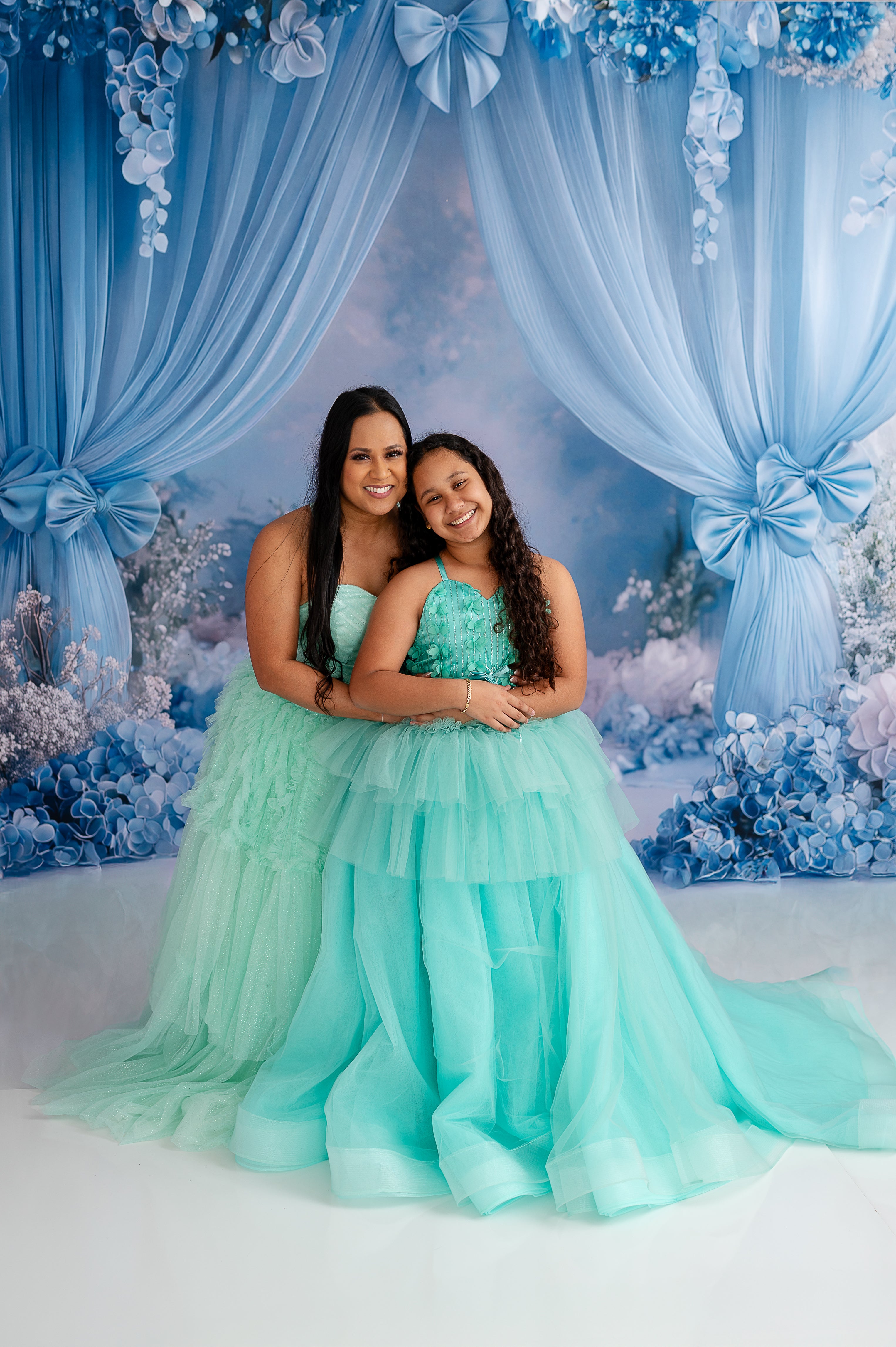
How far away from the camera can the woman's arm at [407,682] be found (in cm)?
238

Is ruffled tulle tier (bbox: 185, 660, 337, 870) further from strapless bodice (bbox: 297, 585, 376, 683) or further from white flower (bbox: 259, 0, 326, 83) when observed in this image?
white flower (bbox: 259, 0, 326, 83)

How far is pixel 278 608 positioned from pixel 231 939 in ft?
2.68

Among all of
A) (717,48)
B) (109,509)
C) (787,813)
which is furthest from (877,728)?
(109,509)

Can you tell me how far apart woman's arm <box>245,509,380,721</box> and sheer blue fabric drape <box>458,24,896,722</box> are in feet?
7.51

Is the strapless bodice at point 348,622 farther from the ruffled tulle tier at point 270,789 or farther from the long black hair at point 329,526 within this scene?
the ruffled tulle tier at point 270,789

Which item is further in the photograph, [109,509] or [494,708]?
[109,509]

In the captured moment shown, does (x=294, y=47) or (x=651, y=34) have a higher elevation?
(x=651, y=34)

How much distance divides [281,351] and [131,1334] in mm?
3688

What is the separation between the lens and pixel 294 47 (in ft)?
14.4

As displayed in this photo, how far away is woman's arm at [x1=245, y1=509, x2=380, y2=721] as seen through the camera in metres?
2.68

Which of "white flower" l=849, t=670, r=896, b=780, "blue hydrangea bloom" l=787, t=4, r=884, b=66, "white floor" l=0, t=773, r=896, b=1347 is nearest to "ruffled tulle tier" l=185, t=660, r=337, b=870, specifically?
"white floor" l=0, t=773, r=896, b=1347

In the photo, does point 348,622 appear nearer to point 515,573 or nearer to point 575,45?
point 515,573

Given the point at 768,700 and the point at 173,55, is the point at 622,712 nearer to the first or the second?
the point at 768,700

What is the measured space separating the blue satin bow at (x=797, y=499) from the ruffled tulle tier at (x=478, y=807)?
2487 mm
